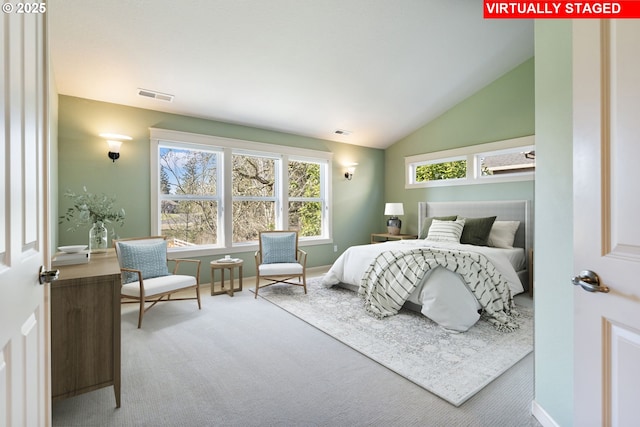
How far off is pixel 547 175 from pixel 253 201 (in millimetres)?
4095

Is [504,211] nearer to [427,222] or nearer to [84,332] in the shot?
[427,222]

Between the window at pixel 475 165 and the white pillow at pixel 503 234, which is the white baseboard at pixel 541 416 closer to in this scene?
the white pillow at pixel 503 234

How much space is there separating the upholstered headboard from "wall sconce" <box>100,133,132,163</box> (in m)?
5.00

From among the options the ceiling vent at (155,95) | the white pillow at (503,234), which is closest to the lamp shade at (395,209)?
the white pillow at (503,234)

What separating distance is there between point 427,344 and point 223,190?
3.49 meters

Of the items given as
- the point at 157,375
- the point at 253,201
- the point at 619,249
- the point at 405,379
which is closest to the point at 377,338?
the point at 405,379

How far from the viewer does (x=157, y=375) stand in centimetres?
205

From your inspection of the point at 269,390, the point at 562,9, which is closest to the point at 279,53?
the point at 562,9

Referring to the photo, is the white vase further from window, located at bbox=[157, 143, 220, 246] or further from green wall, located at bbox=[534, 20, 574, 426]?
green wall, located at bbox=[534, 20, 574, 426]

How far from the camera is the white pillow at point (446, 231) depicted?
4.39m

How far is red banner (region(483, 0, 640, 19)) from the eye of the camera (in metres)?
0.91

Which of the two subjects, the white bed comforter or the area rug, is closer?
the area rug

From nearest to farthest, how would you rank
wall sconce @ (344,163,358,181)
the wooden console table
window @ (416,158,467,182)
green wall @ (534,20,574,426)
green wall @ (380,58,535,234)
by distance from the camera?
green wall @ (534,20,574,426) < the wooden console table < green wall @ (380,58,535,234) < window @ (416,158,467,182) < wall sconce @ (344,163,358,181)

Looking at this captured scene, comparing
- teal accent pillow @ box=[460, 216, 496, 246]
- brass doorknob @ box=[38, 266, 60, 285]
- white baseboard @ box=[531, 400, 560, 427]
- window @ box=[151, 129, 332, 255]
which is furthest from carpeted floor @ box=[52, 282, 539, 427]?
teal accent pillow @ box=[460, 216, 496, 246]
